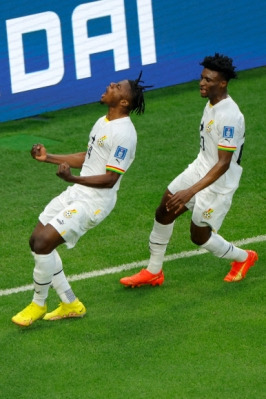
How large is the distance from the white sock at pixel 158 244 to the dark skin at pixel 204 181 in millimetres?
66

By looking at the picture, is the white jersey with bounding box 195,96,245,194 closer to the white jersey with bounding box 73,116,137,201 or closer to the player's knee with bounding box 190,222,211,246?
the player's knee with bounding box 190,222,211,246

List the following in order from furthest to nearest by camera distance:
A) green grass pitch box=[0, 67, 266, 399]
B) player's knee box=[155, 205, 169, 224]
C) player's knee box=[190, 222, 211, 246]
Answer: player's knee box=[155, 205, 169, 224]
player's knee box=[190, 222, 211, 246]
green grass pitch box=[0, 67, 266, 399]

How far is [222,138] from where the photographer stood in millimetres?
9070

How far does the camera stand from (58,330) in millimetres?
8766

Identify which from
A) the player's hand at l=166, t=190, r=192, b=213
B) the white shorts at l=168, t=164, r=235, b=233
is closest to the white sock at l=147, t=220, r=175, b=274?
the white shorts at l=168, t=164, r=235, b=233

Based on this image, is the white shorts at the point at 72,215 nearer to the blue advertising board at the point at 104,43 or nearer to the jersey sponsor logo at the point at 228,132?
the jersey sponsor logo at the point at 228,132

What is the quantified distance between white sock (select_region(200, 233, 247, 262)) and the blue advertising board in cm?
580

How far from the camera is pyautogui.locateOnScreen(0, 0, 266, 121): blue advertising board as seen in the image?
Answer: 1448cm

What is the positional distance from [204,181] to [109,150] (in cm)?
87

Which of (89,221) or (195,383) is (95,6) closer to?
(89,221)

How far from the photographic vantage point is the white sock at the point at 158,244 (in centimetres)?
965

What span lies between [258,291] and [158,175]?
11.1 feet

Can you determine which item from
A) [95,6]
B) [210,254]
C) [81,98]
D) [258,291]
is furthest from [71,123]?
[258,291]

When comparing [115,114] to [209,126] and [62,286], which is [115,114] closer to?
[209,126]
